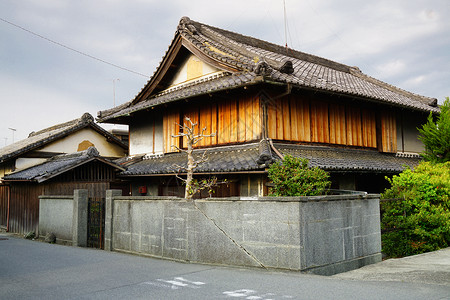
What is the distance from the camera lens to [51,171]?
52.9ft

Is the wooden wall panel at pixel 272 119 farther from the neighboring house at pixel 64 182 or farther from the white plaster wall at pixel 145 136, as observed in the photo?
the neighboring house at pixel 64 182

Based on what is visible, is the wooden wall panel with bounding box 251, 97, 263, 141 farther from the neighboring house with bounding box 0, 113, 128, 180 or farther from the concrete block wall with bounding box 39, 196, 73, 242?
the neighboring house with bounding box 0, 113, 128, 180

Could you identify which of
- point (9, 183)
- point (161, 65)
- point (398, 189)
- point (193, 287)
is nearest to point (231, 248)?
point (193, 287)

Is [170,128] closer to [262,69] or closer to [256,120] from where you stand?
[256,120]

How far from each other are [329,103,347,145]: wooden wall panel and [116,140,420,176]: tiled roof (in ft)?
1.41

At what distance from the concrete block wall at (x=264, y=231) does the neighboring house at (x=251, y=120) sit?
2480 millimetres

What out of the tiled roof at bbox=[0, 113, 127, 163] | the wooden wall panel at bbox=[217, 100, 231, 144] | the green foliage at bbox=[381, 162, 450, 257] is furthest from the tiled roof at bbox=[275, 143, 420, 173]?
the tiled roof at bbox=[0, 113, 127, 163]

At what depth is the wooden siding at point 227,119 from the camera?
13.4 metres

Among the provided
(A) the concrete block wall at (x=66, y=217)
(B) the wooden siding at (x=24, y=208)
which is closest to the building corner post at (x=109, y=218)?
(A) the concrete block wall at (x=66, y=217)

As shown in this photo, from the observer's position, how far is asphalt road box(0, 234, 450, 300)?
6566 mm

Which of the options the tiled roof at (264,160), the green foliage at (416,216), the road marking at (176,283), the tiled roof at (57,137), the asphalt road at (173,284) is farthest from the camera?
the tiled roof at (57,137)

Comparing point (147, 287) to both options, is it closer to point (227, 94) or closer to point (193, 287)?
point (193, 287)

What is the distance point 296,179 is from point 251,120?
4477mm

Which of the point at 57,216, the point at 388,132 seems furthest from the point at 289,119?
the point at 57,216
